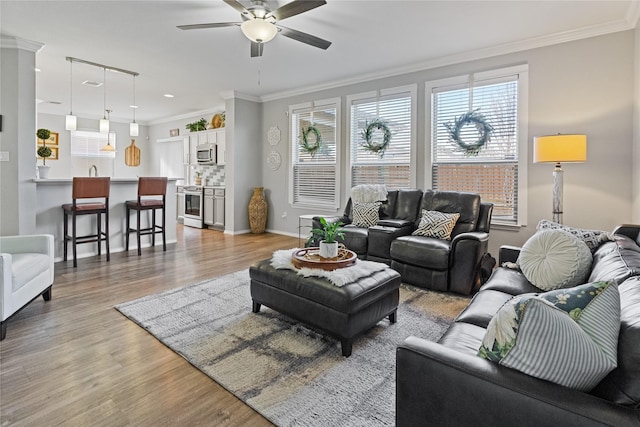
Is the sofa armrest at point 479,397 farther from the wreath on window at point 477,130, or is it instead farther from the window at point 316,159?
the window at point 316,159

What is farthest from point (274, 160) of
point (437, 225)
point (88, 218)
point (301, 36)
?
point (437, 225)

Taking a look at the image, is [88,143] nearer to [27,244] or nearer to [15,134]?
[15,134]

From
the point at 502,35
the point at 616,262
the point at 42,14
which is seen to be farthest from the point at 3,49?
the point at 616,262

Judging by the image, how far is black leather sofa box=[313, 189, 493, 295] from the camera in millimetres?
3482

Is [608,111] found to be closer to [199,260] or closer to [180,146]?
[199,260]

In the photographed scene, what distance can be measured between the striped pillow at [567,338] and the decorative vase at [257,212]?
6259 mm

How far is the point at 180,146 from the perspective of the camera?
9.48 metres

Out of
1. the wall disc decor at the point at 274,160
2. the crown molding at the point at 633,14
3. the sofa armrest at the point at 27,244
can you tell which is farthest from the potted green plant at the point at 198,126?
the crown molding at the point at 633,14

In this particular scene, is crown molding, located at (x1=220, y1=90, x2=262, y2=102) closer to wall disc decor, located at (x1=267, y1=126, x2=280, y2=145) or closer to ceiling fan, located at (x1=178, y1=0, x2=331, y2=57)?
wall disc decor, located at (x1=267, y1=126, x2=280, y2=145)

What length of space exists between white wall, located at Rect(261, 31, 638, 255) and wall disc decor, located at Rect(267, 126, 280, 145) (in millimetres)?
3761

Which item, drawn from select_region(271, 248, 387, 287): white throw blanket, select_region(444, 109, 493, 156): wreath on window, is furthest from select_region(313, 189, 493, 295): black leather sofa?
select_region(271, 248, 387, 287): white throw blanket

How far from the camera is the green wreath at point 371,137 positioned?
5.39 meters

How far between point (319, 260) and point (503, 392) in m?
1.76

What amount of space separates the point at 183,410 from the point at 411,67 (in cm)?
497
